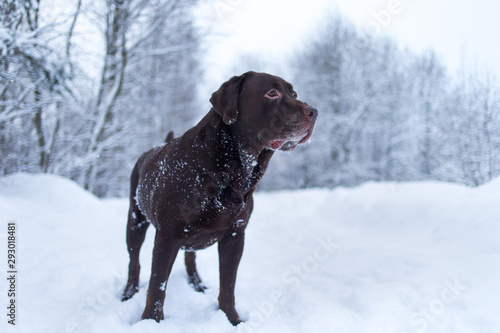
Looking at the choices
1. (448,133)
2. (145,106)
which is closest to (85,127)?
(145,106)

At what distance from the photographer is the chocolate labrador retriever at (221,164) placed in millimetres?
2139

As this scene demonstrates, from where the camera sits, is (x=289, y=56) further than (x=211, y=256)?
Yes

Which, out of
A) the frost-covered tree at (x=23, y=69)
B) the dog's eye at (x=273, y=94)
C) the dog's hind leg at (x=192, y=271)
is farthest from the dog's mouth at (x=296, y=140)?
the frost-covered tree at (x=23, y=69)

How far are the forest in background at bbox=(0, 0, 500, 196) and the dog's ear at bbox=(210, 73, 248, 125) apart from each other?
7.64ft

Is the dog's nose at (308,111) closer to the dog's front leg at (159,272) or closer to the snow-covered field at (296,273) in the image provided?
the dog's front leg at (159,272)

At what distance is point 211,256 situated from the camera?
13.9 ft

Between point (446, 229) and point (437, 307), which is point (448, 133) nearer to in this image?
point (446, 229)

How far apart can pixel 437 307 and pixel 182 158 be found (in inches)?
81.0

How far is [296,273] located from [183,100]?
572 inches

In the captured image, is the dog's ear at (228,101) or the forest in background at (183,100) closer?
the dog's ear at (228,101)
